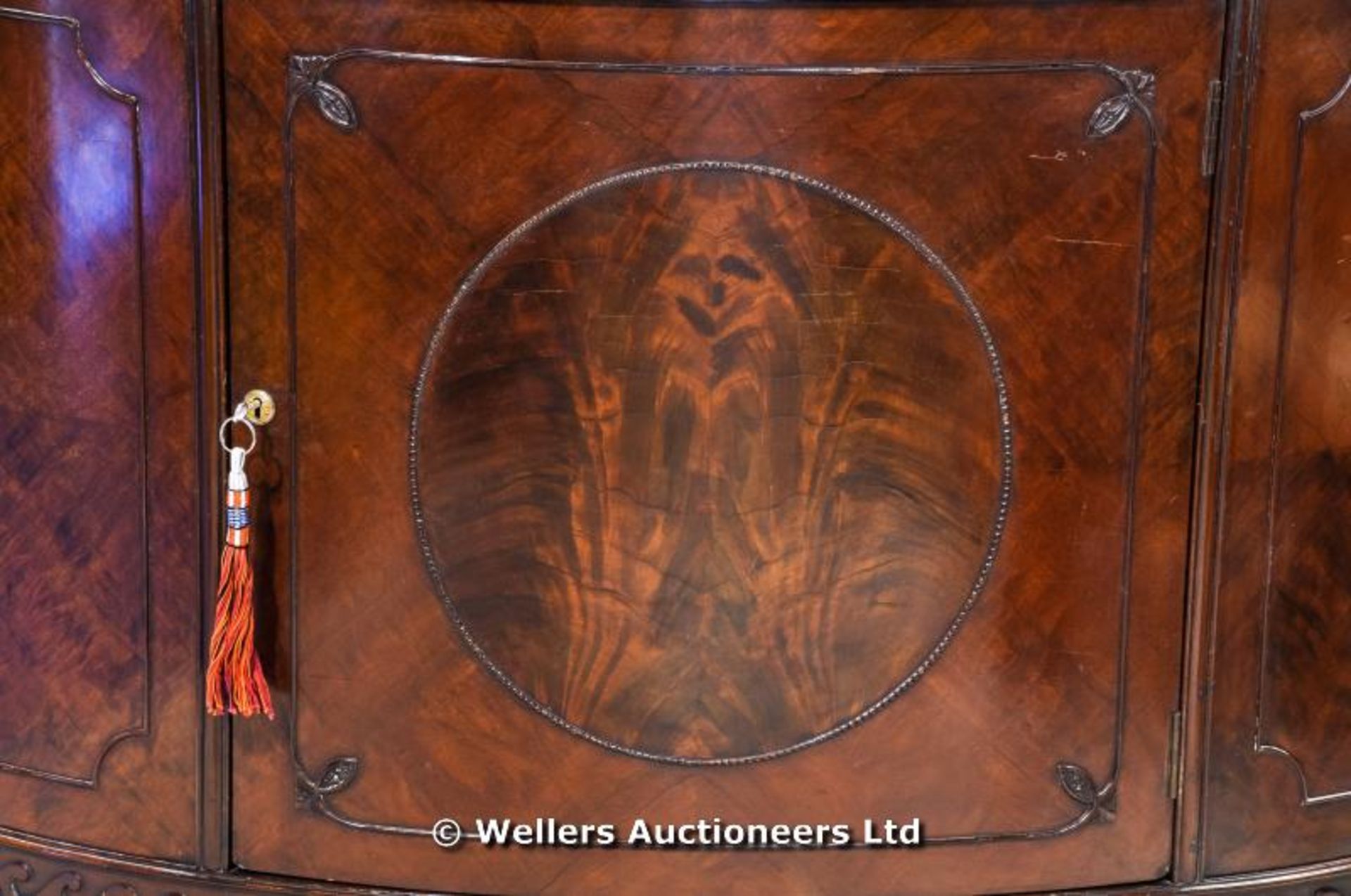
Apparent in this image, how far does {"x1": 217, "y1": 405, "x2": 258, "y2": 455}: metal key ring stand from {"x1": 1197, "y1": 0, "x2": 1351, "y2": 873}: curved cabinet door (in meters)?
0.76

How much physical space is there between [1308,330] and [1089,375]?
0.60 ft

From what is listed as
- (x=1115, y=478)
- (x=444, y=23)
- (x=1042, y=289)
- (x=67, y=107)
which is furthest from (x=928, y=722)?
(x=67, y=107)

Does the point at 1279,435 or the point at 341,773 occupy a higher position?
the point at 1279,435

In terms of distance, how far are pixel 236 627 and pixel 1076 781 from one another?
2.25 ft

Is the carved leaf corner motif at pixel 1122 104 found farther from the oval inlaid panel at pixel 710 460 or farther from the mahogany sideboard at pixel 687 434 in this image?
the oval inlaid panel at pixel 710 460

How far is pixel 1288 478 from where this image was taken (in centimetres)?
180

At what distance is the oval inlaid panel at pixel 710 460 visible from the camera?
5.61 ft

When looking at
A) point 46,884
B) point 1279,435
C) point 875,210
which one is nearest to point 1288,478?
point 1279,435

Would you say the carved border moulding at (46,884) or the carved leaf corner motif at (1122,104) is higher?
the carved leaf corner motif at (1122,104)

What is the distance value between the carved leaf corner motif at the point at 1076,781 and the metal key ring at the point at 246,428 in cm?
69

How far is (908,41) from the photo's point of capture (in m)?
1.67

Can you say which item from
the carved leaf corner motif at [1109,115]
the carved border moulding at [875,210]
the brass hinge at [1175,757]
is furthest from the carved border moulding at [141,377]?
the brass hinge at [1175,757]

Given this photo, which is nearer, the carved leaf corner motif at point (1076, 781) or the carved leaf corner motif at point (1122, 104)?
the carved leaf corner motif at point (1122, 104)

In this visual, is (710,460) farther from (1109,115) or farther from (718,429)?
(1109,115)
